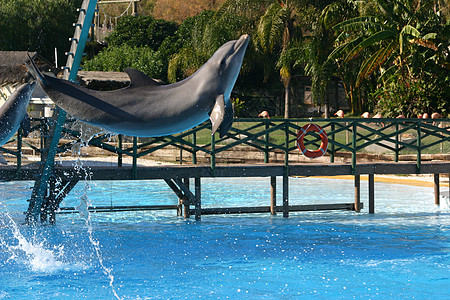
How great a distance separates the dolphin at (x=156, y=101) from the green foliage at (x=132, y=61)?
35.6 meters

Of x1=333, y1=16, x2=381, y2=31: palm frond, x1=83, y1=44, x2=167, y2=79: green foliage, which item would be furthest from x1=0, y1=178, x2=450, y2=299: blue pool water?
x1=83, y1=44, x2=167, y2=79: green foliage

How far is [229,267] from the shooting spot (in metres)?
11.9

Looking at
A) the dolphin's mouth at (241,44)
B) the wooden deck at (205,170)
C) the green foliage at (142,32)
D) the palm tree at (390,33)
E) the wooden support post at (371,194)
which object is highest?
the green foliage at (142,32)

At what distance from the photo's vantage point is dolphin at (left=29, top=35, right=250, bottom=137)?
21.2 ft

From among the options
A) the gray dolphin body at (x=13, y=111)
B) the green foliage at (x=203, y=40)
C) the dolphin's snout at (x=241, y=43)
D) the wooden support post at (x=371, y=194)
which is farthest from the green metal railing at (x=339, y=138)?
the green foliage at (x=203, y=40)

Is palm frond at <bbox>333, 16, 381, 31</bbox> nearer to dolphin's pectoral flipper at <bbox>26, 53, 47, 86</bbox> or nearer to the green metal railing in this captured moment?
the green metal railing

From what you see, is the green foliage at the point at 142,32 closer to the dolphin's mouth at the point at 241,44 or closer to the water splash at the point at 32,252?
the water splash at the point at 32,252

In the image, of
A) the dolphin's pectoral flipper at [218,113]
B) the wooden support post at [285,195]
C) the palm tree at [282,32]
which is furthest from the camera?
the palm tree at [282,32]

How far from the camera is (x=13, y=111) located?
6.77 meters

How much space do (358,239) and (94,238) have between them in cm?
582

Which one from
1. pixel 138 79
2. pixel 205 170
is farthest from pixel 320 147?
pixel 138 79

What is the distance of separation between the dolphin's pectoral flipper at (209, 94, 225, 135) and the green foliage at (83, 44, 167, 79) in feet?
118

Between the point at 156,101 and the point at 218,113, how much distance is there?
2.14 ft

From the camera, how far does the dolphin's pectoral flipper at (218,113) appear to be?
657 cm
